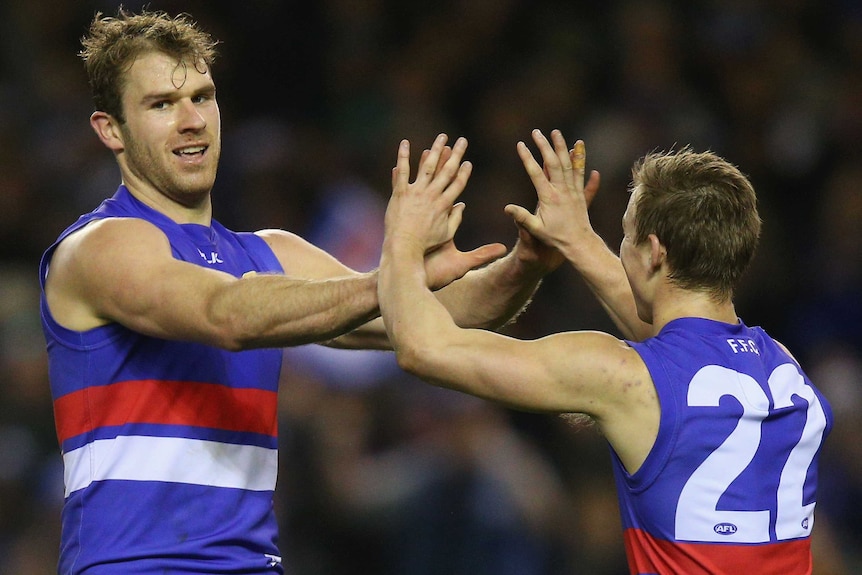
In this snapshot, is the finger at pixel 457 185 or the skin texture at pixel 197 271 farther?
the finger at pixel 457 185

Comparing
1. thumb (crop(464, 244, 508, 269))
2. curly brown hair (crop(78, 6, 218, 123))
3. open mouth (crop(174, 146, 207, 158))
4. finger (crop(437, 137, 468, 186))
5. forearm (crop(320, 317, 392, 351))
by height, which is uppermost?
curly brown hair (crop(78, 6, 218, 123))

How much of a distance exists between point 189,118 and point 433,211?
3.26 ft

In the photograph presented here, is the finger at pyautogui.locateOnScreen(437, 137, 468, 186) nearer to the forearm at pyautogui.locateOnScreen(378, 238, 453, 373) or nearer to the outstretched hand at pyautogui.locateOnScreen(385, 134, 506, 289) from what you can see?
the outstretched hand at pyautogui.locateOnScreen(385, 134, 506, 289)

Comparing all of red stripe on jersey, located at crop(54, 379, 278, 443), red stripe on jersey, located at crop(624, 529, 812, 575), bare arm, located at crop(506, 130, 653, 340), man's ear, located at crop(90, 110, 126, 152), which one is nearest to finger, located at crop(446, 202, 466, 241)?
bare arm, located at crop(506, 130, 653, 340)

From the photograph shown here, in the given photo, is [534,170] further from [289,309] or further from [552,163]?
[289,309]

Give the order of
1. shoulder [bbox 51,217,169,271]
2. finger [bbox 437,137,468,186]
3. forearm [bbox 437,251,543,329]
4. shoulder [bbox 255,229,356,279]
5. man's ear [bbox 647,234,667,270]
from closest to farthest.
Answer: man's ear [bbox 647,234,667,270] < shoulder [bbox 51,217,169,271] < finger [bbox 437,137,468,186] < forearm [bbox 437,251,543,329] < shoulder [bbox 255,229,356,279]

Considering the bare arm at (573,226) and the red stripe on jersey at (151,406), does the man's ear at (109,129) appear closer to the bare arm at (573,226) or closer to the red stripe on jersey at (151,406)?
the red stripe on jersey at (151,406)

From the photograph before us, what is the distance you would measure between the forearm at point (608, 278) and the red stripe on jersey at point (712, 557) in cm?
91

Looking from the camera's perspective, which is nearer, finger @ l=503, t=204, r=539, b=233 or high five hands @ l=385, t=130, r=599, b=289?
high five hands @ l=385, t=130, r=599, b=289

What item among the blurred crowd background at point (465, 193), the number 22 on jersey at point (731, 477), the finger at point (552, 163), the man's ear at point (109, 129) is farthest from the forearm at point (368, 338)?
the blurred crowd background at point (465, 193)

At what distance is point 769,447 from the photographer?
10.8 ft

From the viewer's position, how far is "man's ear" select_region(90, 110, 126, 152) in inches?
165

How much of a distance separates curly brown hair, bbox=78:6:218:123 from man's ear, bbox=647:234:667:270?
5.79 feet

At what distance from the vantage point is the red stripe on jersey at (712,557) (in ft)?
10.6
